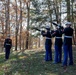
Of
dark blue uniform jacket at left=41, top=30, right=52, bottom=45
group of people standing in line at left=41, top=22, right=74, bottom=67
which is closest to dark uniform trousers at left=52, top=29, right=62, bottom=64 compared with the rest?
group of people standing in line at left=41, top=22, right=74, bottom=67

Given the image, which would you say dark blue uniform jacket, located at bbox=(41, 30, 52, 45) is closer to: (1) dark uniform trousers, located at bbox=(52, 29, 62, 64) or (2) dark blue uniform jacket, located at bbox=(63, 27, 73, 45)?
(1) dark uniform trousers, located at bbox=(52, 29, 62, 64)

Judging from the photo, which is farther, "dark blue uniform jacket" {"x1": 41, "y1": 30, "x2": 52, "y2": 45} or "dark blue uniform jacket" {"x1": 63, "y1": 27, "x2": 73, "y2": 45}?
"dark blue uniform jacket" {"x1": 41, "y1": 30, "x2": 52, "y2": 45}

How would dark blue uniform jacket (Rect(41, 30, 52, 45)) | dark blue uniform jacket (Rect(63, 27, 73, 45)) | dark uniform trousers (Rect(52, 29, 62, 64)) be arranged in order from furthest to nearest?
1. dark blue uniform jacket (Rect(41, 30, 52, 45))
2. dark uniform trousers (Rect(52, 29, 62, 64))
3. dark blue uniform jacket (Rect(63, 27, 73, 45))

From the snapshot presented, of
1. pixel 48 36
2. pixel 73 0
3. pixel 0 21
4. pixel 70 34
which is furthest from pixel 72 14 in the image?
pixel 0 21

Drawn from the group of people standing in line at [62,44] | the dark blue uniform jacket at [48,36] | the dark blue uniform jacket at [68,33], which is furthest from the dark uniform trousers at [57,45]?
the dark blue uniform jacket at [68,33]

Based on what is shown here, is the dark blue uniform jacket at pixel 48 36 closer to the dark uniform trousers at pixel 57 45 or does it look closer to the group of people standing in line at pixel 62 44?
the group of people standing in line at pixel 62 44

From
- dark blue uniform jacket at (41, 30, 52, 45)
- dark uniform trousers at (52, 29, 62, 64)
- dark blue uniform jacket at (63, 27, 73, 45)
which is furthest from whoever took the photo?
dark blue uniform jacket at (41, 30, 52, 45)

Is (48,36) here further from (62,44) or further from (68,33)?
(68,33)

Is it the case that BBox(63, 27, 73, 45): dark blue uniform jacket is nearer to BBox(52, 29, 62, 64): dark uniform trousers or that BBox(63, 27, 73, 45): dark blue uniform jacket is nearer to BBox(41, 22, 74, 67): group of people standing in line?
BBox(41, 22, 74, 67): group of people standing in line

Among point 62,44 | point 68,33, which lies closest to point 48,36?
point 62,44

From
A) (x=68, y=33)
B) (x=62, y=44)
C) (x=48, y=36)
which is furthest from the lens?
(x=48, y=36)

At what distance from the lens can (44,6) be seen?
29.6m

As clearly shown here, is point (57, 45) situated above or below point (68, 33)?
below

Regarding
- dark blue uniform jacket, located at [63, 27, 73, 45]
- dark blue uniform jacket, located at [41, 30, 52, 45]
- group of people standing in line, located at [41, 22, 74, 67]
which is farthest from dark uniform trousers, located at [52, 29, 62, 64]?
dark blue uniform jacket, located at [63, 27, 73, 45]
